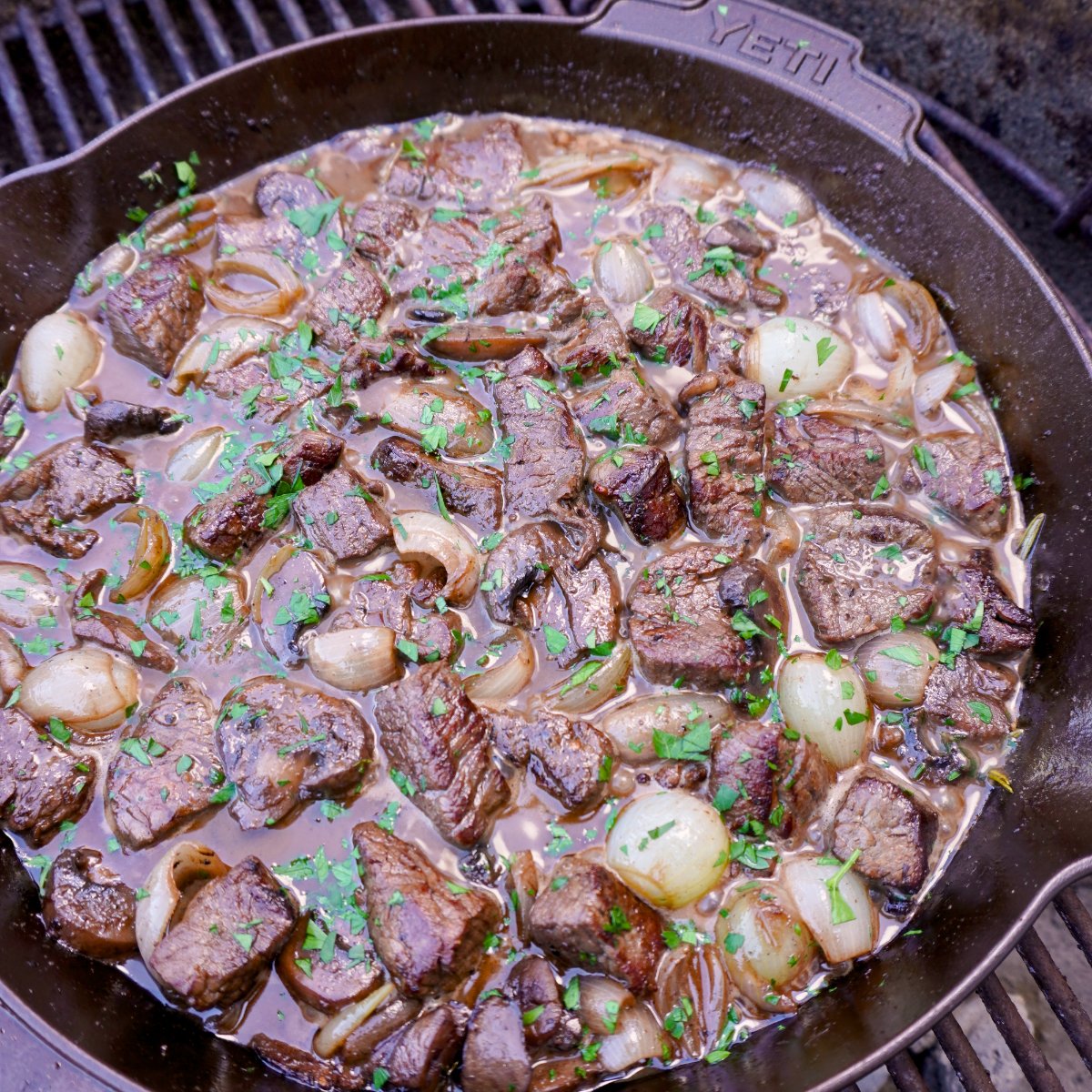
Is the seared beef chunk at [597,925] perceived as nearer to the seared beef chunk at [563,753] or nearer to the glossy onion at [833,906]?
the seared beef chunk at [563,753]

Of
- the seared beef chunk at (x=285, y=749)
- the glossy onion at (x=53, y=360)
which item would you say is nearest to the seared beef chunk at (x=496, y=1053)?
the seared beef chunk at (x=285, y=749)

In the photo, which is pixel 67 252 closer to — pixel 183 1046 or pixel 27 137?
pixel 27 137

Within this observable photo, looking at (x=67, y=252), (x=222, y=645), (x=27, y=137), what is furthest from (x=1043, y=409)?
(x=27, y=137)

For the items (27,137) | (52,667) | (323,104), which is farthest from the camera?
(323,104)

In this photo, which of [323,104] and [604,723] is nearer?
[604,723]

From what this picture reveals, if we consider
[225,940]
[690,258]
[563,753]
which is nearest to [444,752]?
[563,753]

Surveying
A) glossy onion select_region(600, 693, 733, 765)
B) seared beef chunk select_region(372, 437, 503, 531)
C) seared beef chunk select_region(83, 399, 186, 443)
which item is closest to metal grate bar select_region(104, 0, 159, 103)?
seared beef chunk select_region(83, 399, 186, 443)
